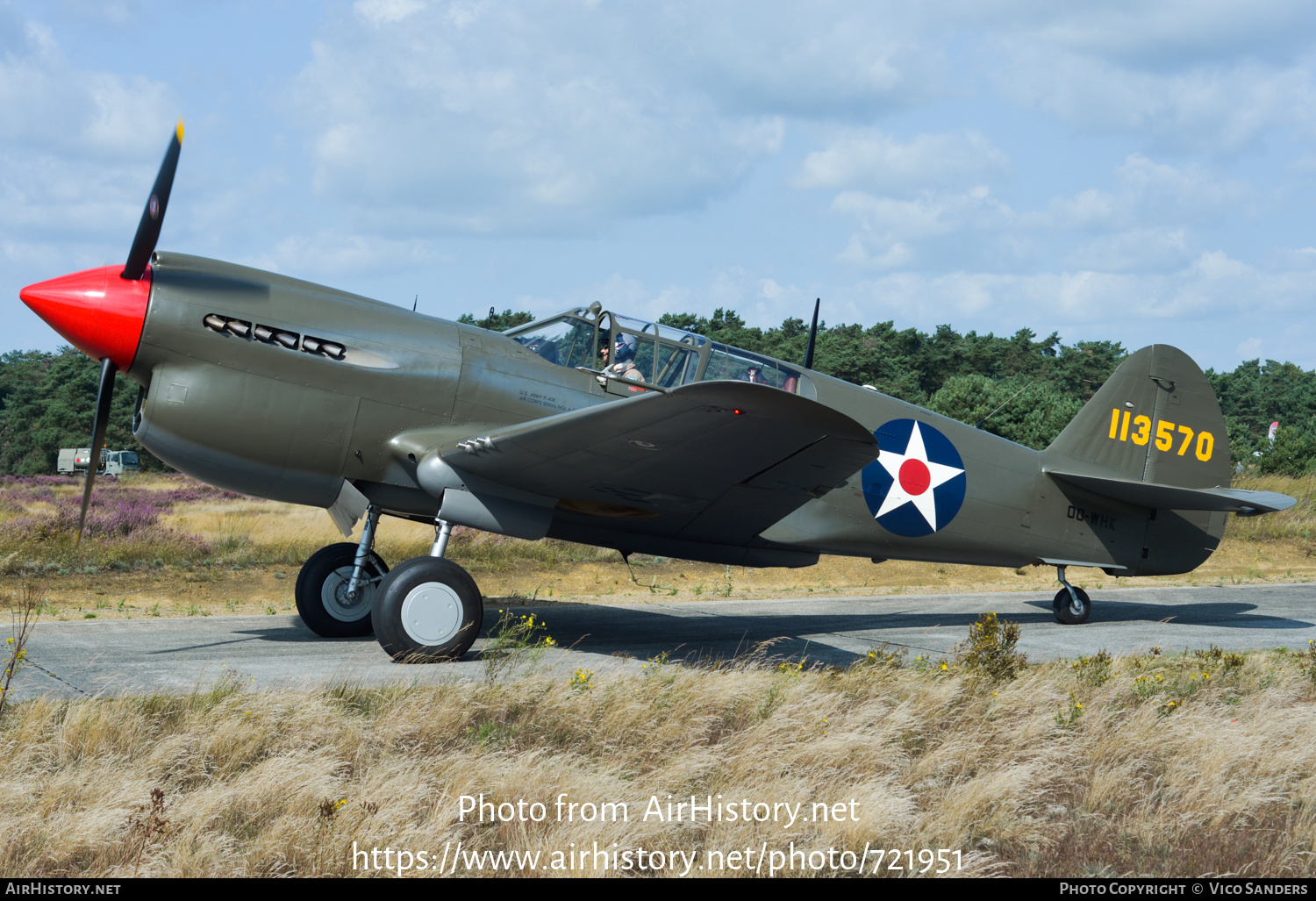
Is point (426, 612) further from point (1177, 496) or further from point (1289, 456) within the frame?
point (1289, 456)

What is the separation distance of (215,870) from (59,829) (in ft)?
2.13

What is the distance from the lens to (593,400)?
830cm

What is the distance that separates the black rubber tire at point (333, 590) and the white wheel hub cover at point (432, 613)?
1763 millimetres

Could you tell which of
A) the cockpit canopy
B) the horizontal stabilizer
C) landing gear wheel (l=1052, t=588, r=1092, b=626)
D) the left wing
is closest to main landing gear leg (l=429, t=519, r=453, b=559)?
the left wing

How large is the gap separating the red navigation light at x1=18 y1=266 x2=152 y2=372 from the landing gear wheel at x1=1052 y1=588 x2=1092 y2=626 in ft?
33.2

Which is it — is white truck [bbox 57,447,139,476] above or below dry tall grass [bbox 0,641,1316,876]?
below

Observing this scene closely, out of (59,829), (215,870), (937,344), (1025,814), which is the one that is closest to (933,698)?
(1025,814)

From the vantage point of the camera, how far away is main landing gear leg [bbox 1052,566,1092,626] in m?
11.5

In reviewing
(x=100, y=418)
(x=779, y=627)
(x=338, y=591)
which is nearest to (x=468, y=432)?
(x=338, y=591)

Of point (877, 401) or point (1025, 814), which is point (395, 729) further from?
point (877, 401)

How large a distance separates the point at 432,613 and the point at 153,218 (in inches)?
136

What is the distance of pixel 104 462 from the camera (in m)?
47.6

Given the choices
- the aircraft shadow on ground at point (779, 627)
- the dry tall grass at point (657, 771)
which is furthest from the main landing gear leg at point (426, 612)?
the dry tall grass at point (657, 771)

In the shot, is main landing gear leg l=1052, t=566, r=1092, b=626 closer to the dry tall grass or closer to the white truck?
the dry tall grass
